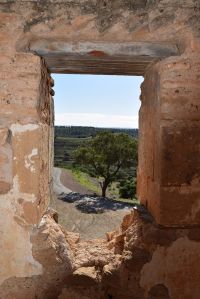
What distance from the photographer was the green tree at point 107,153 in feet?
68.6

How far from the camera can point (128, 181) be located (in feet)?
94.1

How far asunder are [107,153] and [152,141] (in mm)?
18702

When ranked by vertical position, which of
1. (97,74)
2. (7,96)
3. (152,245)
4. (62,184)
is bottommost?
(62,184)

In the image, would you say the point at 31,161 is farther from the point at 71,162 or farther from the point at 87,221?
the point at 71,162

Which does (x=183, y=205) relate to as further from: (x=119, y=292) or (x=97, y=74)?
(x=97, y=74)

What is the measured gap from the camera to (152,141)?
263 cm

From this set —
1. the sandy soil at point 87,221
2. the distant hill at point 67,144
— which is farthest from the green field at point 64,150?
the sandy soil at point 87,221

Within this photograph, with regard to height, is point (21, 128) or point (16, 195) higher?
point (21, 128)

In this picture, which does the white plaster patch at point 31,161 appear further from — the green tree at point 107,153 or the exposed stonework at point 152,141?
the green tree at point 107,153

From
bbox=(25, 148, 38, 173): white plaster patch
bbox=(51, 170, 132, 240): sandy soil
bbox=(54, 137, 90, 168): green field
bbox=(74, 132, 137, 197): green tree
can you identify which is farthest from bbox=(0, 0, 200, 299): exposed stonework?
bbox=(54, 137, 90, 168): green field

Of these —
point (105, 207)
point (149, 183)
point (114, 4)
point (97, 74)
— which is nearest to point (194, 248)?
point (149, 183)

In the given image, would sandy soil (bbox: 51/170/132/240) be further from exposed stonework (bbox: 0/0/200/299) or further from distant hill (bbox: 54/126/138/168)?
distant hill (bbox: 54/126/138/168)

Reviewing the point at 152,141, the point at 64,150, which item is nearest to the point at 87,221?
the point at 152,141

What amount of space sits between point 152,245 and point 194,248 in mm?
323
